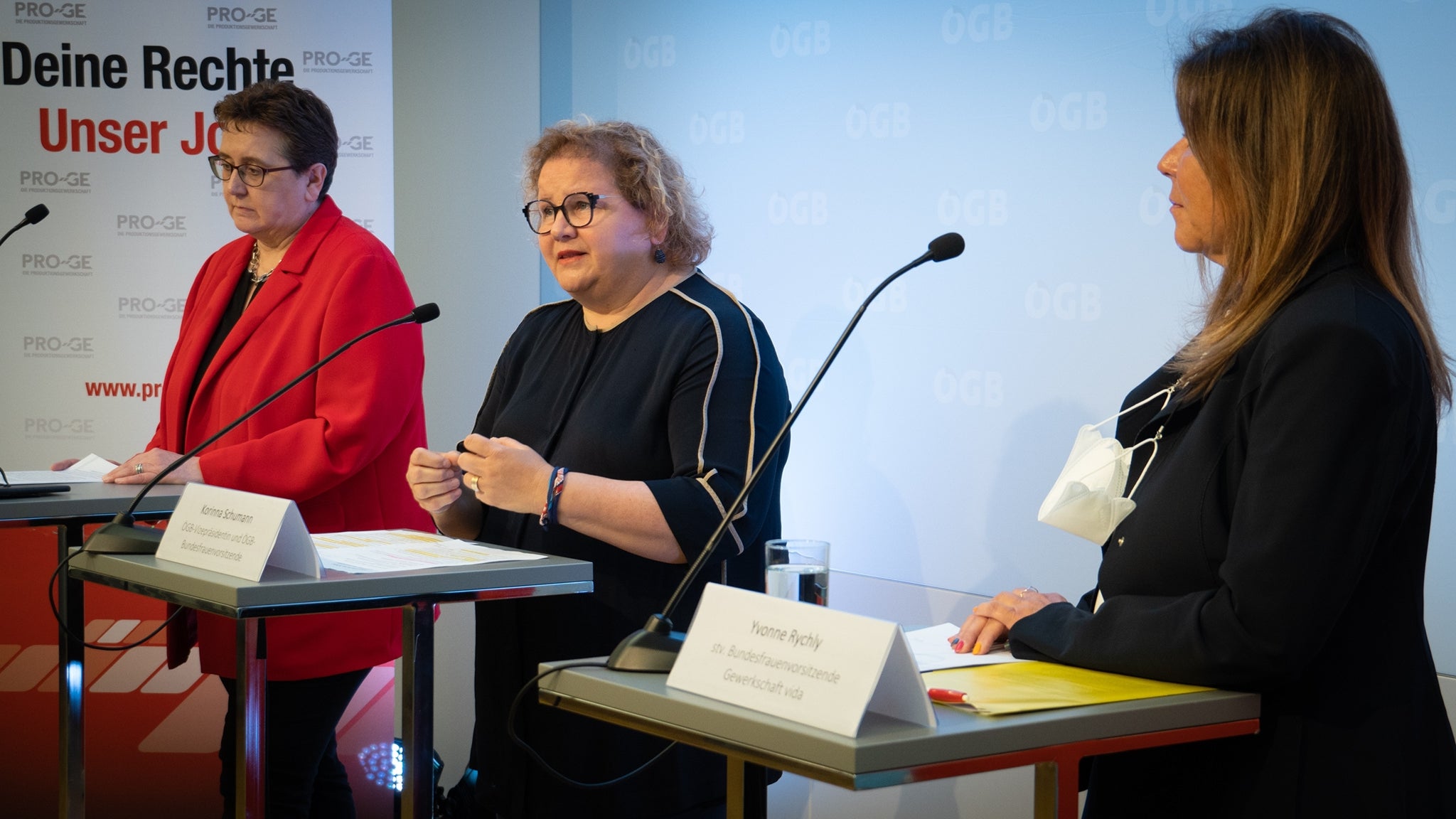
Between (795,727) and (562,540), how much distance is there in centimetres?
121

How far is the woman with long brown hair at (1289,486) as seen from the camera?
50.6 inches

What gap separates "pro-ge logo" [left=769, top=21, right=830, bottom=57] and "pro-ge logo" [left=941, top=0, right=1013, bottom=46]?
1.34 ft

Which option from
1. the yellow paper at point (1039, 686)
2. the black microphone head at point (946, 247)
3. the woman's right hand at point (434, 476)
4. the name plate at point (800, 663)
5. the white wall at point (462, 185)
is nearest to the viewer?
the name plate at point (800, 663)

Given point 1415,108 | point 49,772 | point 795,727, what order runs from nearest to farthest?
point 795,727
point 1415,108
point 49,772

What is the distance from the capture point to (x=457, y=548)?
2119 mm

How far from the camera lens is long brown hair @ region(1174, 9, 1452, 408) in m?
1.43

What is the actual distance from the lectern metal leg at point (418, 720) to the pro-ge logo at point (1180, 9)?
2.03 meters

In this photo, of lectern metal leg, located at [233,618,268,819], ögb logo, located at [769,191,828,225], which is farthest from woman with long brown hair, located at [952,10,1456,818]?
ögb logo, located at [769,191,828,225]


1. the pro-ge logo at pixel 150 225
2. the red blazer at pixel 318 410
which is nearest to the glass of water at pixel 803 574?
the red blazer at pixel 318 410

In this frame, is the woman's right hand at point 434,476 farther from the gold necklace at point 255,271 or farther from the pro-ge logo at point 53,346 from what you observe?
the pro-ge logo at point 53,346

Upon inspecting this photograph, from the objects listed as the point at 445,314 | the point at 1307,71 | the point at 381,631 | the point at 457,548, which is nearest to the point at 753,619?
the point at 1307,71

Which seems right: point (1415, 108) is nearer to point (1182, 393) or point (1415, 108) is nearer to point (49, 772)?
point (1182, 393)

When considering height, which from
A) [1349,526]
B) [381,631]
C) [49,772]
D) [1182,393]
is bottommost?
[49,772]

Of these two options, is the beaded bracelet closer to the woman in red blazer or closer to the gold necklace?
the woman in red blazer
